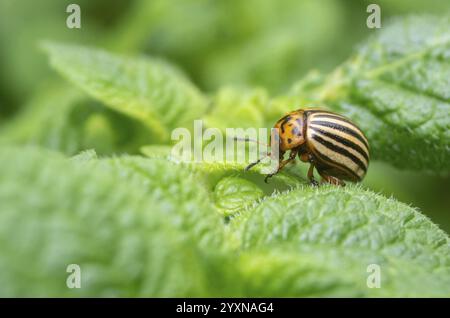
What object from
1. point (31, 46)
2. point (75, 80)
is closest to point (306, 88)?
point (75, 80)

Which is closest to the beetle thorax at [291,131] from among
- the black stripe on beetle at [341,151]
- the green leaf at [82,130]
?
the black stripe on beetle at [341,151]

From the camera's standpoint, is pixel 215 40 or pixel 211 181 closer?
pixel 211 181

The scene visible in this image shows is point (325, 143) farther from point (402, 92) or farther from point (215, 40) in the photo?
point (215, 40)

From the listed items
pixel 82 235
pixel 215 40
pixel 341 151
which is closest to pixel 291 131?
pixel 341 151

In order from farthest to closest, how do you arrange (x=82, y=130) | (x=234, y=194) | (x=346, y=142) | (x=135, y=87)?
1. (x=82, y=130)
2. (x=135, y=87)
3. (x=346, y=142)
4. (x=234, y=194)

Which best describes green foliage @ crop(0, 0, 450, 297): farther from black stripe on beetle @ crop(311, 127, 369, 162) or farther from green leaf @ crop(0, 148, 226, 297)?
black stripe on beetle @ crop(311, 127, 369, 162)
